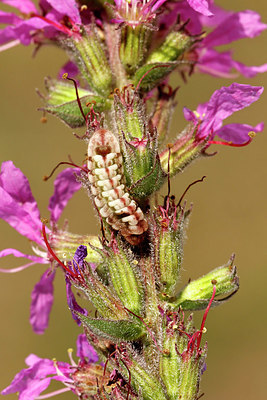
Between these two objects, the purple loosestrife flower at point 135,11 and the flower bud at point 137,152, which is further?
the purple loosestrife flower at point 135,11

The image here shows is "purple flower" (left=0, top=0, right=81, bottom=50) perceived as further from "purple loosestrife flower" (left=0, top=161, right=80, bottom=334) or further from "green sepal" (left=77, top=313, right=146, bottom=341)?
"green sepal" (left=77, top=313, right=146, bottom=341)

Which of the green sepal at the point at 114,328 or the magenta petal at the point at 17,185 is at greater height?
the magenta petal at the point at 17,185

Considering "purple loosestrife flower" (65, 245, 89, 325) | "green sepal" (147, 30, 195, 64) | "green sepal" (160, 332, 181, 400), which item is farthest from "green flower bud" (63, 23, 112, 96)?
"green sepal" (160, 332, 181, 400)

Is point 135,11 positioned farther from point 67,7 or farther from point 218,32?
point 218,32

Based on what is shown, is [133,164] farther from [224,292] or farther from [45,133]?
[45,133]

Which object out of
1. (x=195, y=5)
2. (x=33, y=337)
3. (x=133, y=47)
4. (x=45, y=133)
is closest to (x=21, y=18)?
(x=133, y=47)

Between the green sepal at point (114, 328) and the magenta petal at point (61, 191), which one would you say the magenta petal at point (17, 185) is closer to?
the magenta petal at point (61, 191)

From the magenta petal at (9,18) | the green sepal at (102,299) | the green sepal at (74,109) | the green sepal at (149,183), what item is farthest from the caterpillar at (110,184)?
the magenta petal at (9,18)
